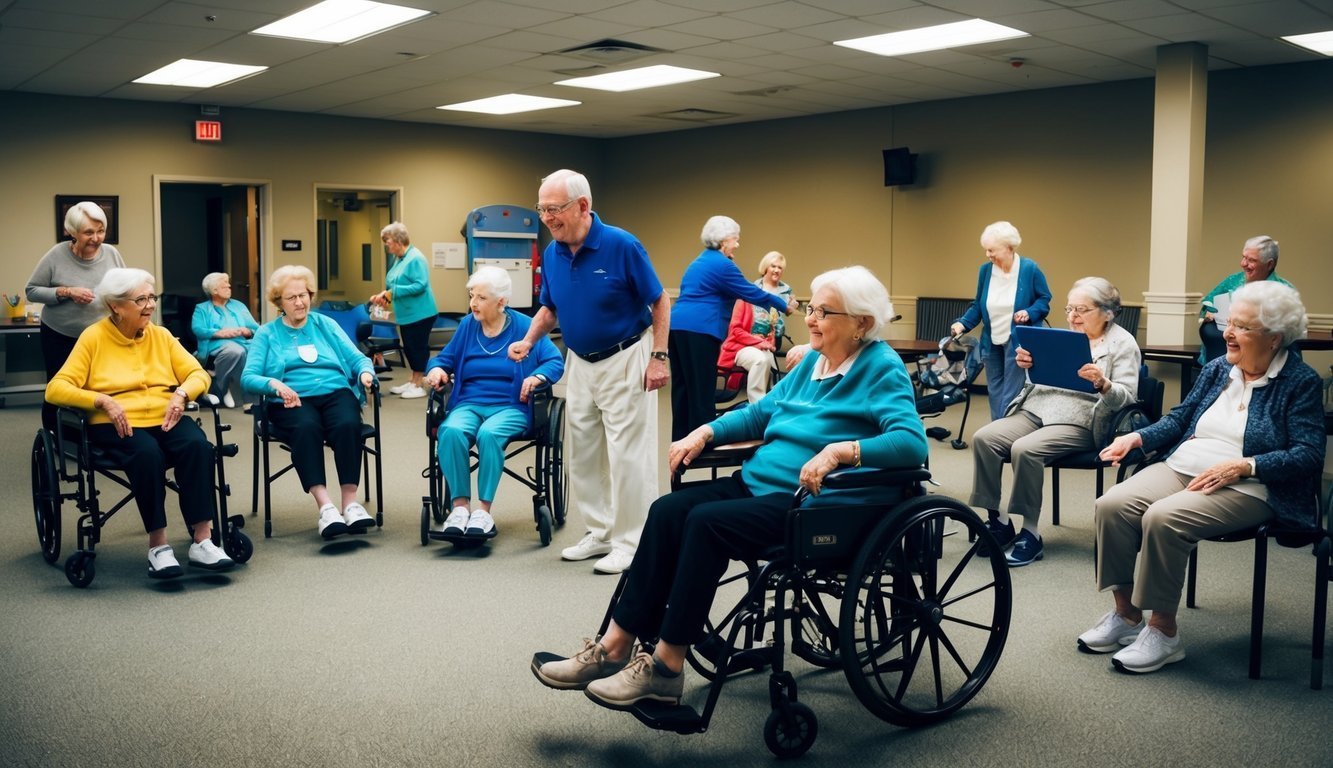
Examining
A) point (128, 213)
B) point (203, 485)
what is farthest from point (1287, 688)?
point (128, 213)

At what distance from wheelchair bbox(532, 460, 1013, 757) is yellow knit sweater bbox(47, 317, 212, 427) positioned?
2.09 m

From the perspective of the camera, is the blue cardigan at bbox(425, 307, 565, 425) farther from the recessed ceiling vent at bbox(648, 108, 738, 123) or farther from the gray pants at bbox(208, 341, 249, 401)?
the recessed ceiling vent at bbox(648, 108, 738, 123)

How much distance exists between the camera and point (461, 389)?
4.80m

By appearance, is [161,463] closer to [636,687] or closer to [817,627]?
[636,687]

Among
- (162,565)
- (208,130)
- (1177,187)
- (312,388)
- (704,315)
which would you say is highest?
(208,130)

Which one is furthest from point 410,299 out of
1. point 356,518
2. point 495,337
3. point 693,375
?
point 356,518

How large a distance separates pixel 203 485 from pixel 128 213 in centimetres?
714

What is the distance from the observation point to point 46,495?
4.28 meters

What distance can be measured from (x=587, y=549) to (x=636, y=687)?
179cm

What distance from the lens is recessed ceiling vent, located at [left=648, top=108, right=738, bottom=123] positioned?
35.9 feet

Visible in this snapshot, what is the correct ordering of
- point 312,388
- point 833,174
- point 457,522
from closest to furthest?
point 457,522
point 312,388
point 833,174

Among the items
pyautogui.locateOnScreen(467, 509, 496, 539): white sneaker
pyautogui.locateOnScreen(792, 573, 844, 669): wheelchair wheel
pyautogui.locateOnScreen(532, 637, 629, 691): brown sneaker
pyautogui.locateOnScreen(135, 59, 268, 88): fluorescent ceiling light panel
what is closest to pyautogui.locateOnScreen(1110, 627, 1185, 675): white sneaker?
pyautogui.locateOnScreen(792, 573, 844, 669): wheelchair wheel

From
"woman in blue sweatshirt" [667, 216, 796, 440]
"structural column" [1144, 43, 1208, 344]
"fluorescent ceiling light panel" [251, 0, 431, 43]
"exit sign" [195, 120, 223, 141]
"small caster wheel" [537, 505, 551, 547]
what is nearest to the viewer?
"small caster wheel" [537, 505, 551, 547]

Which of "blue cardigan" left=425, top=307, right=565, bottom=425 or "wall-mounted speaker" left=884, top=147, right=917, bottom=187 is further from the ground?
"wall-mounted speaker" left=884, top=147, right=917, bottom=187
